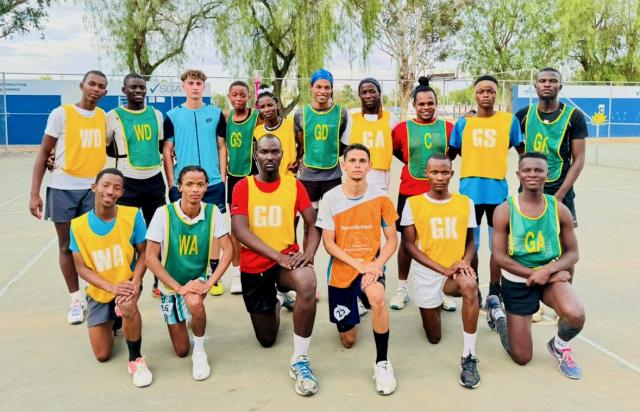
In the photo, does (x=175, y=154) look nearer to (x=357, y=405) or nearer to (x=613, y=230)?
(x=357, y=405)

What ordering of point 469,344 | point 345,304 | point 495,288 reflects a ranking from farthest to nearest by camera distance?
point 495,288 → point 345,304 → point 469,344

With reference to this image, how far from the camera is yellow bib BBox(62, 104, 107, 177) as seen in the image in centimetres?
432

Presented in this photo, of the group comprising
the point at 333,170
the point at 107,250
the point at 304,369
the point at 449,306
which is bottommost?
the point at 449,306

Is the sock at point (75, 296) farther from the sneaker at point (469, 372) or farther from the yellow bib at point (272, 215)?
the sneaker at point (469, 372)

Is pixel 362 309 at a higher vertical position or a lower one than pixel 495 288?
lower

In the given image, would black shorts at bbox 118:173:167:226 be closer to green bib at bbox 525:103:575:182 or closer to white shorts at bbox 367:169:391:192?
white shorts at bbox 367:169:391:192

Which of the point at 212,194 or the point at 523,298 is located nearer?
the point at 523,298

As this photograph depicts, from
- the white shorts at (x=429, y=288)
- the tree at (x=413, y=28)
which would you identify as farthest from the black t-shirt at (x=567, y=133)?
the tree at (x=413, y=28)

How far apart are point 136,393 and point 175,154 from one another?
7.58ft

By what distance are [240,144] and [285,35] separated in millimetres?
18859

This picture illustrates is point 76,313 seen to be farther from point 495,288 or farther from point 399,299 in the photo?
point 495,288

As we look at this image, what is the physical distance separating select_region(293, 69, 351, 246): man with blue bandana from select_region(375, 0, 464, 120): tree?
2910cm

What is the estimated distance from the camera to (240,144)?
515cm

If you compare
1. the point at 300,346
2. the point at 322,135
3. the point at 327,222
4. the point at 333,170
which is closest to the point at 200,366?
the point at 300,346
